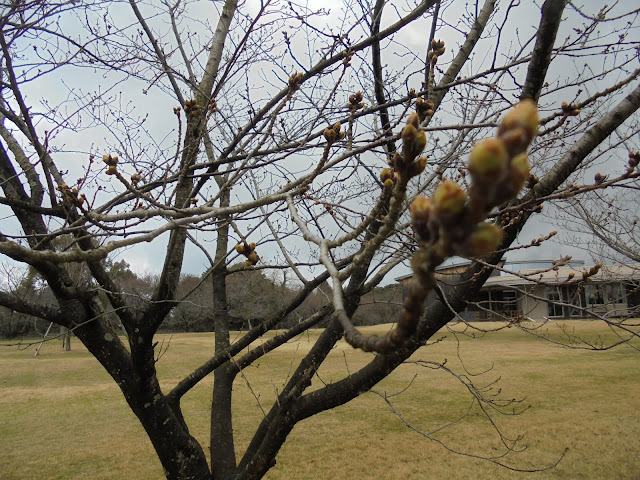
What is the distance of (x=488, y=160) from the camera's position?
40 centimetres

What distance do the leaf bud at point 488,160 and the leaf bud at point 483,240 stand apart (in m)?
0.06

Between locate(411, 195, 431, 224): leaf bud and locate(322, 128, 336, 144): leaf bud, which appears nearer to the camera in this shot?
locate(411, 195, 431, 224): leaf bud

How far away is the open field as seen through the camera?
7861mm

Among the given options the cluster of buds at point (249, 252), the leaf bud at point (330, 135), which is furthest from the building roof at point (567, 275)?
the cluster of buds at point (249, 252)

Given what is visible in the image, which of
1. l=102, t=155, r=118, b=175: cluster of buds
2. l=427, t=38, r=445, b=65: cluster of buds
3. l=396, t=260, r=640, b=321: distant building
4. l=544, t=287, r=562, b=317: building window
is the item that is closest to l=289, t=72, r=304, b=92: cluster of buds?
l=427, t=38, r=445, b=65: cluster of buds

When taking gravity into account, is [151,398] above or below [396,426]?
above

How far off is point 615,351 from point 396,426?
15486mm

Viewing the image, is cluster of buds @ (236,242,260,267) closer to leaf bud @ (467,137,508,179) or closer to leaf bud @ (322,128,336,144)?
leaf bud @ (322,128,336,144)

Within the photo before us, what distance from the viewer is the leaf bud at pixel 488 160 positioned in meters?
0.39

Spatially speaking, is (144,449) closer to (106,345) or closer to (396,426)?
(396,426)

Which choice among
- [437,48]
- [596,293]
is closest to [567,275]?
[596,293]

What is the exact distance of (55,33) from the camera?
343cm

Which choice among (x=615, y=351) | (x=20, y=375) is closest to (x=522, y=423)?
(x=615, y=351)

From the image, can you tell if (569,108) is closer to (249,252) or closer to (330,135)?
(330,135)
